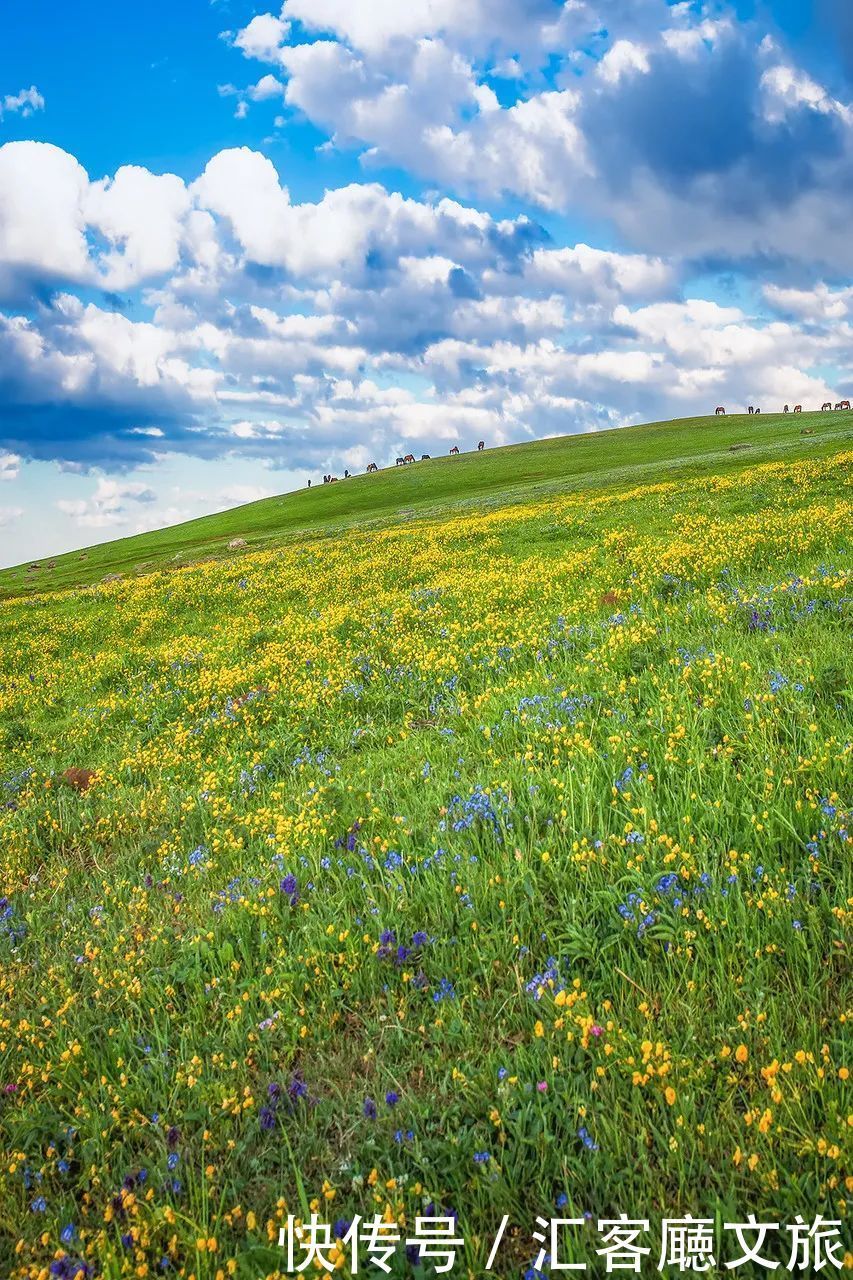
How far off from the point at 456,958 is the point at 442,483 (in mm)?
99714

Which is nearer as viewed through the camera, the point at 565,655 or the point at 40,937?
the point at 40,937

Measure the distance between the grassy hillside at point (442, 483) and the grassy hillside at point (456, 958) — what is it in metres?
55.4

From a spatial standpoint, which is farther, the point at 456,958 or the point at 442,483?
the point at 442,483

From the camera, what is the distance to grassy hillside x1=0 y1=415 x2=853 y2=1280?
3.20m

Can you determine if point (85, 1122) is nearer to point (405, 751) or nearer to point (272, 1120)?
point (272, 1120)

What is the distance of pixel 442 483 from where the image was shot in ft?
331

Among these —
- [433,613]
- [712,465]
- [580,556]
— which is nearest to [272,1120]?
[433,613]

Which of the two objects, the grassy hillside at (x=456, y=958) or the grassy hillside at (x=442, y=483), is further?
the grassy hillside at (x=442, y=483)

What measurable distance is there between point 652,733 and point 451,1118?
396 centimetres

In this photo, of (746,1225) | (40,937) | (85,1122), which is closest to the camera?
(746,1225)

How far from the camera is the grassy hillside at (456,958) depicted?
3.20 meters

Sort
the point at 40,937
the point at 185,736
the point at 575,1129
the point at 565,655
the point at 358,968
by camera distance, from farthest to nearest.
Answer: the point at 185,736 < the point at 565,655 < the point at 40,937 < the point at 358,968 < the point at 575,1129

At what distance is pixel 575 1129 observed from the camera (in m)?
3.33

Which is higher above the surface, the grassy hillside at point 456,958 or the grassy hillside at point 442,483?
the grassy hillside at point 442,483
